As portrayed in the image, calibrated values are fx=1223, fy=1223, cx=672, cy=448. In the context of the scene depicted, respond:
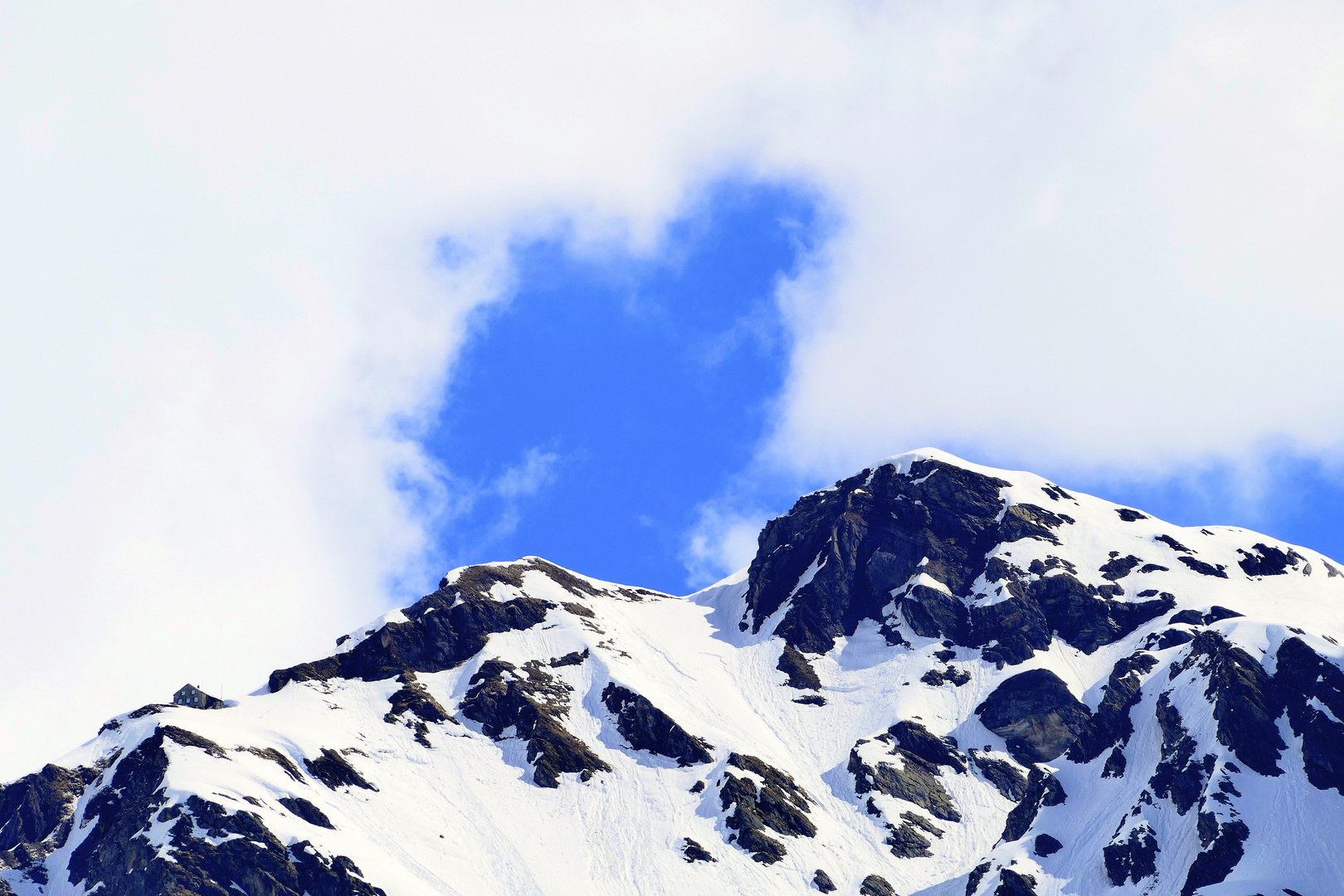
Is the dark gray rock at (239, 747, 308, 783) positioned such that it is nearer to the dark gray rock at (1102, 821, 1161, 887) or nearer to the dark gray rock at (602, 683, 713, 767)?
the dark gray rock at (602, 683, 713, 767)

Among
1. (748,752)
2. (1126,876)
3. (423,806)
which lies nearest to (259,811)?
(423,806)

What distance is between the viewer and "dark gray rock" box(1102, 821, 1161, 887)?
147m

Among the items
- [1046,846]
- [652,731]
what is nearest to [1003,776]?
[1046,846]

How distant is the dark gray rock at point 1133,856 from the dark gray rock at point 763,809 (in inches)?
1602

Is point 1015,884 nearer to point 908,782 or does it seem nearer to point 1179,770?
point 1179,770

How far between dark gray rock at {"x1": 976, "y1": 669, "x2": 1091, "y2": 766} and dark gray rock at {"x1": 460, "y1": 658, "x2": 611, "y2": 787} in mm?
65200

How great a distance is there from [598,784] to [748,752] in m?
24.6

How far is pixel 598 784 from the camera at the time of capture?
17862 centimetres

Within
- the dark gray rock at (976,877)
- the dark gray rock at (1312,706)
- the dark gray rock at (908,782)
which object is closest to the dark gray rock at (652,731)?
the dark gray rock at (908,782)

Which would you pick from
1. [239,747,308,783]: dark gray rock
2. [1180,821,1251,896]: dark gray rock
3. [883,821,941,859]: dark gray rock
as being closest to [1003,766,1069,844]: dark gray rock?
[883,821,941,859]: dark gray rock

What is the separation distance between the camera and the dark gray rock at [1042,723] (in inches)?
7603

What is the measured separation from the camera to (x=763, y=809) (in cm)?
17362

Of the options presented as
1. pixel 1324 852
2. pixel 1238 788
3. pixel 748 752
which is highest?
pixel 748 752

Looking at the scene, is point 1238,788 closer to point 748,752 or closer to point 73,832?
point 748,752
